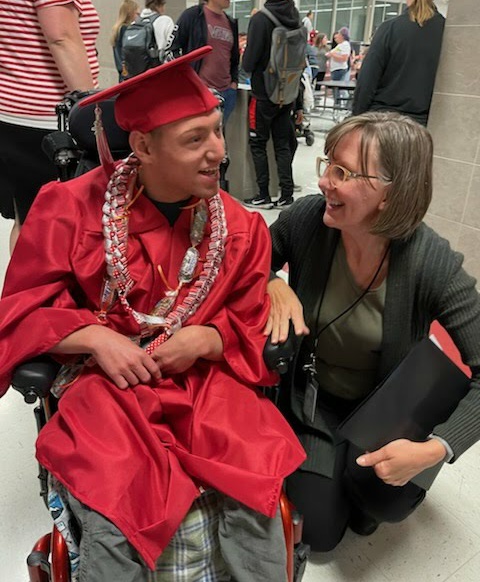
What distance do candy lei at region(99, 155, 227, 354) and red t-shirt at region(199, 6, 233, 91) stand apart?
9.24 ft

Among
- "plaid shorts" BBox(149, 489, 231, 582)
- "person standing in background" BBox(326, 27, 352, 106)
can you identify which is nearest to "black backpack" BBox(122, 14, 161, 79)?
"plaid shorts" BBox(149, 489, 231, 582)

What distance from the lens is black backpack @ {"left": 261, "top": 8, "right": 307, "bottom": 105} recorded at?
3631 mm

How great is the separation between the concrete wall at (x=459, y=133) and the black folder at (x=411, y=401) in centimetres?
177

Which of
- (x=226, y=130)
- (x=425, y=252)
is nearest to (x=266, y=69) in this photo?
(x=226, y=130)

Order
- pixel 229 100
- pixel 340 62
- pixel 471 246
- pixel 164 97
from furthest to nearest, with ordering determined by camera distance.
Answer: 1. pixel 340 62
2. pixel 229 100
3. pixel 471 246
4. pixel 164 97

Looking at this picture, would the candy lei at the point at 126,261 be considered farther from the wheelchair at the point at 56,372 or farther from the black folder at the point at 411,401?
the black folder at the point at 411,401

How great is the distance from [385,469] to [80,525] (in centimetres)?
64

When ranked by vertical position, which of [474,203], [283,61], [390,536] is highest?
[283,61]

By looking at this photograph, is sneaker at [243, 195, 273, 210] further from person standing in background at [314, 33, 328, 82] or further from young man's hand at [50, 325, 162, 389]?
person standing in background at [314, 33, 328, 82]

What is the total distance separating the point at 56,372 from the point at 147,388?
0.61 ft

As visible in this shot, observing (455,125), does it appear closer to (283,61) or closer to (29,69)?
(283,61)

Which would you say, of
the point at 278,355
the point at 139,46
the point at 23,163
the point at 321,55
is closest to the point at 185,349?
the point at 278,355

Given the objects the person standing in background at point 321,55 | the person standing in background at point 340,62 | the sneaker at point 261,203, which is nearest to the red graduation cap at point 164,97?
the sneaker at point 261,203

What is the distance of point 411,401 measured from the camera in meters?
1.24
